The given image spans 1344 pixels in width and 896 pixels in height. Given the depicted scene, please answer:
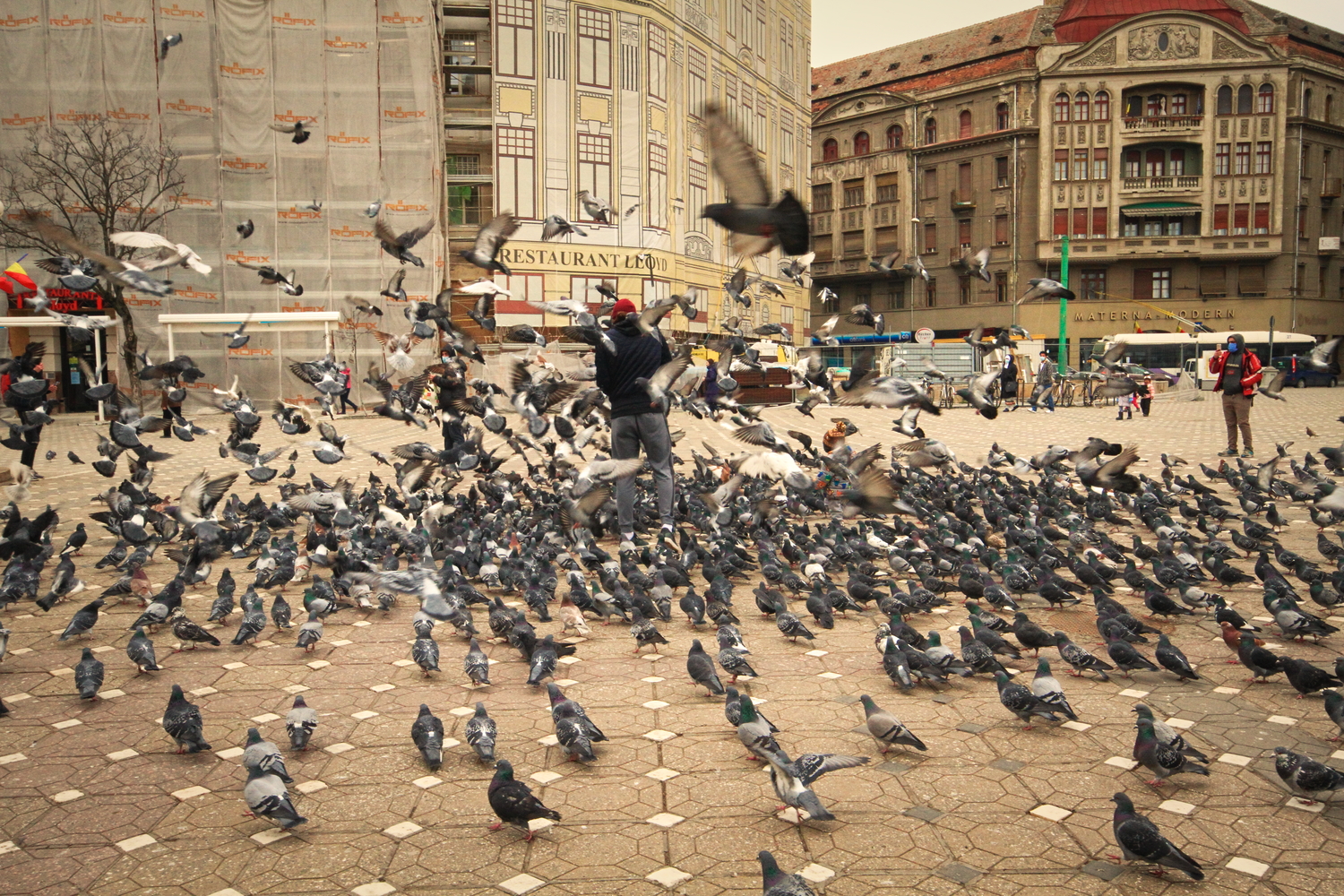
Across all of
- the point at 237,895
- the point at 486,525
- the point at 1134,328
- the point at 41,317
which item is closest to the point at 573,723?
the point at 237,895

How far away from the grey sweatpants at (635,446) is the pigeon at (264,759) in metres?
4.62

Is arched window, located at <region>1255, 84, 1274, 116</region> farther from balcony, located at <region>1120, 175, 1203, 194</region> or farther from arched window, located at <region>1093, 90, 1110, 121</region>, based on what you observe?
arched window, located at <region>1093, 90, 1110, 121</region>

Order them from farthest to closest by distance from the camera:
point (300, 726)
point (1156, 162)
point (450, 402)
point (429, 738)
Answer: point (1156, 162)
point (450, 402)
point (300, 726)
point (429, 738)

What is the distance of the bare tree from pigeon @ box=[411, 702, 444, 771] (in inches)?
894

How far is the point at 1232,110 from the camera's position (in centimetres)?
4916

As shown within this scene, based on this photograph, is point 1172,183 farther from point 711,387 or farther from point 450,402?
point 450,402

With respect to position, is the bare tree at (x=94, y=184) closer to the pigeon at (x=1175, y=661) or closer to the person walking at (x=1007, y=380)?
the person walking at (x=1007, y=380)

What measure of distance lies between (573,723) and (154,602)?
11.5ft

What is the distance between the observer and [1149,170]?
50250 mm

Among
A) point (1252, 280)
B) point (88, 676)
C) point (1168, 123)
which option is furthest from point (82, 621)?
point (1252, 280)

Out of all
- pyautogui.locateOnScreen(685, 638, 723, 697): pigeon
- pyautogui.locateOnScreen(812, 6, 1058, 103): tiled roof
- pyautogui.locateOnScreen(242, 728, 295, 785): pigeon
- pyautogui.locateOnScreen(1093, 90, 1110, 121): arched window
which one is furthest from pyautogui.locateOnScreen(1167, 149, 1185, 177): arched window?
pyautogui.locateOnScreen(242, 728, 295, 785): pigeon

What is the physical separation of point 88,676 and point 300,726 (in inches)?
58.0

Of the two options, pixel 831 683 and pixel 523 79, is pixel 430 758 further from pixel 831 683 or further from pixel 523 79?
pixel 523 79

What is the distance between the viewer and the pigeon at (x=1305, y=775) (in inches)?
137
